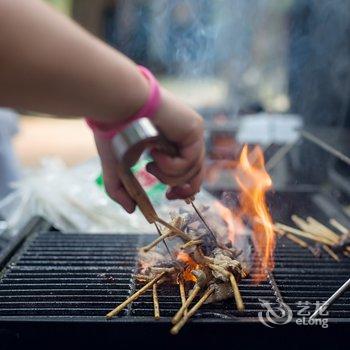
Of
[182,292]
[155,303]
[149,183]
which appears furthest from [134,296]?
[149,183]

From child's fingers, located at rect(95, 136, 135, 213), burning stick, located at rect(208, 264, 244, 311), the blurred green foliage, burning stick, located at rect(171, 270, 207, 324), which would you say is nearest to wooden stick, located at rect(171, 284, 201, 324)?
burning stick, located at rect(171, 270, 207, 324)

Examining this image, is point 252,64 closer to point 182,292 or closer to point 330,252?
point 330,252

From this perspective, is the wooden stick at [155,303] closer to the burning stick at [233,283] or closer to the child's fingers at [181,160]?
the burning stick at [233,283]

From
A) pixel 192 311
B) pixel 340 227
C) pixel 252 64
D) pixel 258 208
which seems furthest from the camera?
pixel 252 64

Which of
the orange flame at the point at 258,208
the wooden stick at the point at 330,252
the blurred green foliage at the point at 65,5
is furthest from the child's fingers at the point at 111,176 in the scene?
the blurred green foliage at the point at 65,5

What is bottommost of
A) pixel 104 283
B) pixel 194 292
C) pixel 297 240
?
pixel 194 292

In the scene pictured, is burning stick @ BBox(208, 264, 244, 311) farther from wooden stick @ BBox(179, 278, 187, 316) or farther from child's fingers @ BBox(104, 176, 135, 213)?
child's fingers @ BBox(104, 176, 135, 213)
